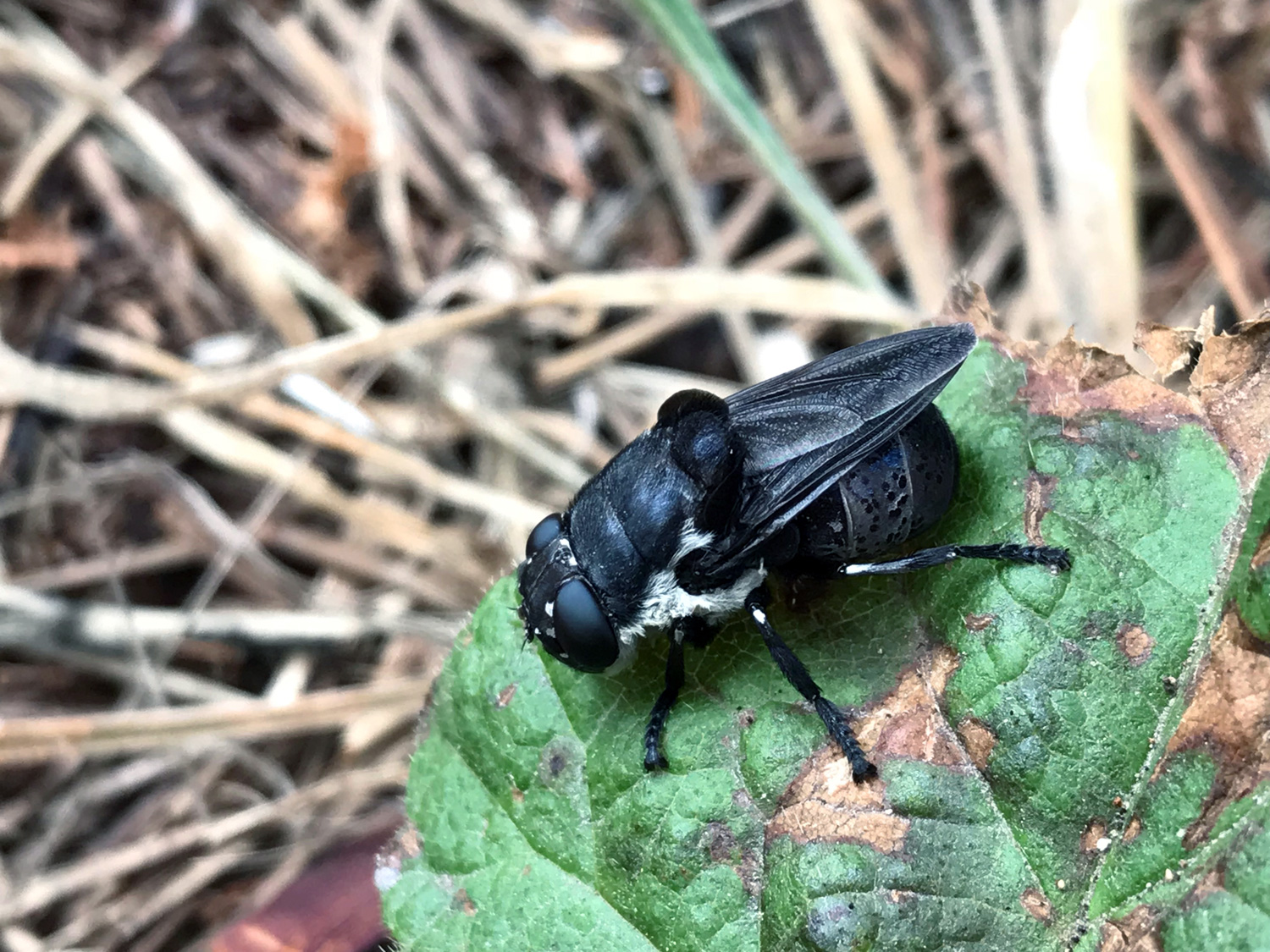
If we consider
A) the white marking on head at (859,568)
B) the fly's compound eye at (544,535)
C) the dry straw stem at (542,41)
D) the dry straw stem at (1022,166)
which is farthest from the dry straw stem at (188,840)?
the dry straw stem at (542,41)

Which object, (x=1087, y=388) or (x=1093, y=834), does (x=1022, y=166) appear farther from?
(x=1093, y=834)

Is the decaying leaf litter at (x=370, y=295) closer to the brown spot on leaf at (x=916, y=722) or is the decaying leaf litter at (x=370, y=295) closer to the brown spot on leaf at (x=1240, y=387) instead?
the brown spot on leaf at (x=1240, y=387)

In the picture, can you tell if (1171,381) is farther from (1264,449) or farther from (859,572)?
(859,572)

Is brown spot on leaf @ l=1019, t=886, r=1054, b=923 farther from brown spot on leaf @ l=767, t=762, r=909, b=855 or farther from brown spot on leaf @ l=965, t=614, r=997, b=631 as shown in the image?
brown spot on leaf @ l=965, t=614, r=997, b=631

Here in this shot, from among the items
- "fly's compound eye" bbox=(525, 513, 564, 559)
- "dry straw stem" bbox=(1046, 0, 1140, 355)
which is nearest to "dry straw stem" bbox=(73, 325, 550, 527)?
"fly's compound eye" bbox=(525, 513, 564, 559)

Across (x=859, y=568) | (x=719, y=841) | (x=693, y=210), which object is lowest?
(x=719, y=841)

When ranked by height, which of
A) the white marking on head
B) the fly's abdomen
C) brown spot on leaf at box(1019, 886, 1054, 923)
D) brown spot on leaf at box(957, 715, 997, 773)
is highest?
the fly's abdomen

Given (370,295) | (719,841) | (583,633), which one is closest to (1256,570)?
(719,841)
